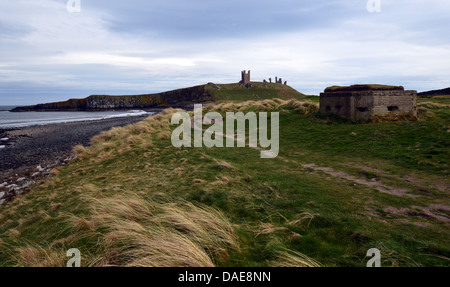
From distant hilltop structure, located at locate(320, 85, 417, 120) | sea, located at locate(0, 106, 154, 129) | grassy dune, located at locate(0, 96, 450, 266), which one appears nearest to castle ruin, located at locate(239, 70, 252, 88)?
sea, located at locate(0, 106, 154, 129)

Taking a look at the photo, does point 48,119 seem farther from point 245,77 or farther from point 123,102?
point 245,77

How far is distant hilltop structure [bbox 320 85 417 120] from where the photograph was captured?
55.9 ft

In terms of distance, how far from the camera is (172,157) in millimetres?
13102

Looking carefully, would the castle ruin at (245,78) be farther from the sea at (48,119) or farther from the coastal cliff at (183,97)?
the sea at (48,119)

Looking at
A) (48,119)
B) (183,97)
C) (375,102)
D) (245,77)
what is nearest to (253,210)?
(375,102)

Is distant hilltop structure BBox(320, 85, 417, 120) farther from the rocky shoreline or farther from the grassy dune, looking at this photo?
the rocky shoreline

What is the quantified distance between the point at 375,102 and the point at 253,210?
15108 millimetres

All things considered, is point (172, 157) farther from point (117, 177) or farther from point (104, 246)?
point (104, 246)

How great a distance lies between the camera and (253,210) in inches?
236

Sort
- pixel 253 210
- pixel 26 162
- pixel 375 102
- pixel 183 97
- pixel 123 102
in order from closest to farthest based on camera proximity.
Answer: pixel 253 210
pixel 375 102
pixel 26 162
pixel 183 97
pixel 123 102

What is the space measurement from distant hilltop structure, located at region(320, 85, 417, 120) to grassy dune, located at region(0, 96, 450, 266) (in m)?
3.89

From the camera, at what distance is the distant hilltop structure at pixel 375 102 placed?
1703cm
